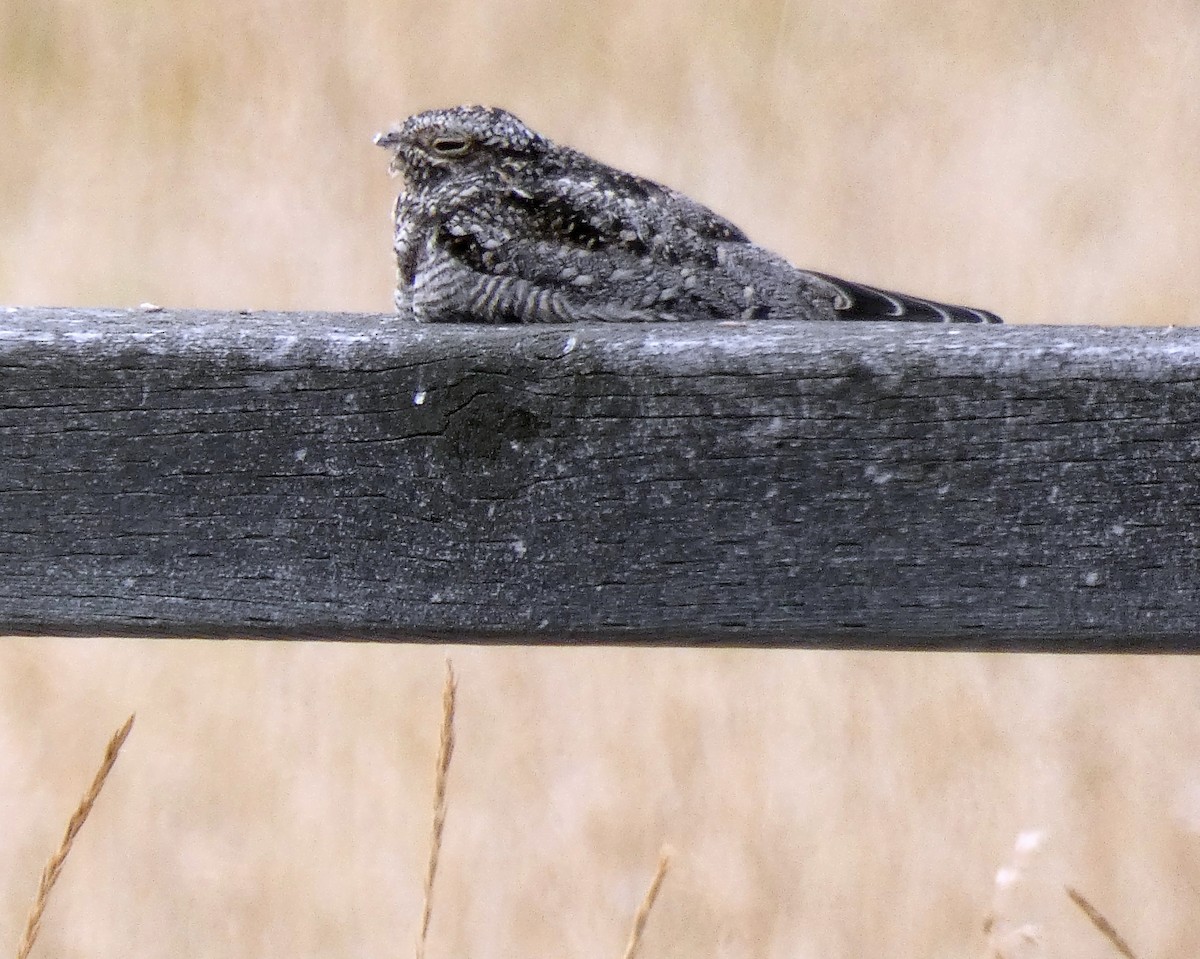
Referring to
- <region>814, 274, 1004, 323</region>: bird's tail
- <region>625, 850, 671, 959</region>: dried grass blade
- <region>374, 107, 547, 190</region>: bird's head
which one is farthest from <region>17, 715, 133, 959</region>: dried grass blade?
<region>814, 274, 1004, 323</region>: bird's tail

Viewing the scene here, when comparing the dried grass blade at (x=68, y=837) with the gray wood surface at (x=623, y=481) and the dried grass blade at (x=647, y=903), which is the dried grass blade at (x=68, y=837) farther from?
the dried grass blade at (x=647, y=903)

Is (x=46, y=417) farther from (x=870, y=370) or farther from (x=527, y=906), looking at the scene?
(x=527, y=906)

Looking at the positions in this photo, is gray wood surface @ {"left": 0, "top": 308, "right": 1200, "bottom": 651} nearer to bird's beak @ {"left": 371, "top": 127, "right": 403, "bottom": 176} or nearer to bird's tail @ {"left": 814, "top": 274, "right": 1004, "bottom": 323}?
bird's tail @ {"left": 814, "top": 274, "right": 1004, "bottom": 323}

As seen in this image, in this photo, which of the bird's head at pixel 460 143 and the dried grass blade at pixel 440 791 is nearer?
the dried grass blade at pixel 440 791

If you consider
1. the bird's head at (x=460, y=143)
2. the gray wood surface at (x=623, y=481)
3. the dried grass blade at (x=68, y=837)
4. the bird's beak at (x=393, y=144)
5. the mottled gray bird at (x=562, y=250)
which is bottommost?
the dried grass blade at (x=68, y=837)

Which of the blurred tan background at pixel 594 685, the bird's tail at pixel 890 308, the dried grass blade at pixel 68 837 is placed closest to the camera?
the dried grass blade at pixel 68 837

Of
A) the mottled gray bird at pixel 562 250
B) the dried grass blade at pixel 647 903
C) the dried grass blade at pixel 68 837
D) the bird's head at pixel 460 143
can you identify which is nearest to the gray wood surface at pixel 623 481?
the dried grass blade at pixel 68 837

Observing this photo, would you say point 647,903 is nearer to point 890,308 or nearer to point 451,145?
point 890,308

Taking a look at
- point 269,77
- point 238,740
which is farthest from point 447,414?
point 269,77

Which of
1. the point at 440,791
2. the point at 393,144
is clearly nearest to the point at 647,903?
the point at 440,791
